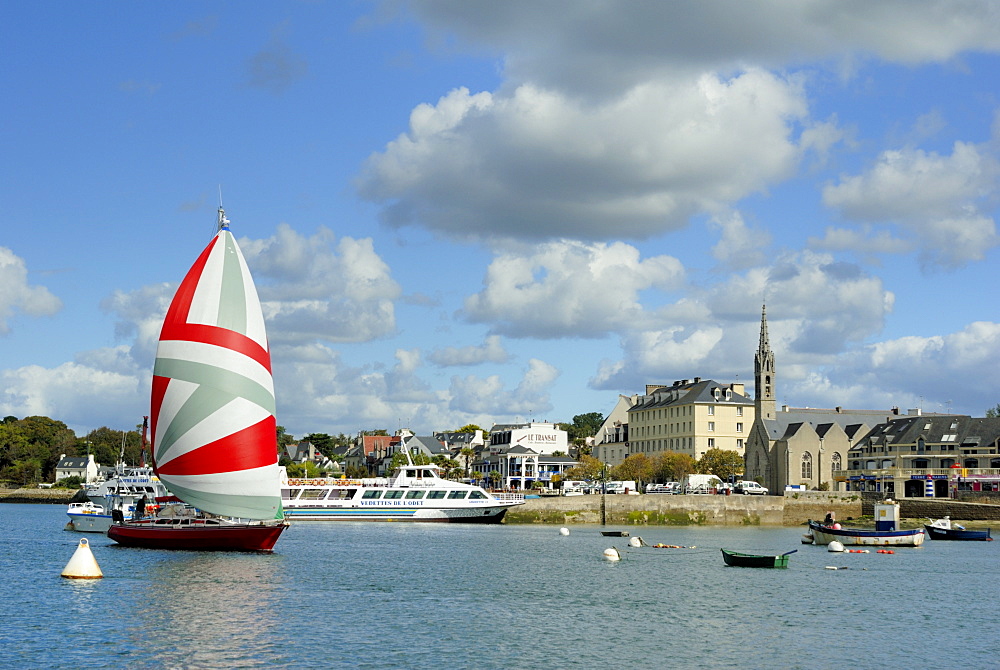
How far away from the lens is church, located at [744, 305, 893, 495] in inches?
5374

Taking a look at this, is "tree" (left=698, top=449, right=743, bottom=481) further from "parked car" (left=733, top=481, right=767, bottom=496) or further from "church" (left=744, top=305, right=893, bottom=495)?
"parked car" (left=733, top=481, right=767, bottom=496)

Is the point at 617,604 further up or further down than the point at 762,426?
further down

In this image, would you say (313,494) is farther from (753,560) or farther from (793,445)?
(793,445)

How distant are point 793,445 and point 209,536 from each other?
9823cm

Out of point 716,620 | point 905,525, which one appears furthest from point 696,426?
point 716,620

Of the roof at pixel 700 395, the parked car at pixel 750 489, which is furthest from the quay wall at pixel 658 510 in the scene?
the roof at pixel 700 395

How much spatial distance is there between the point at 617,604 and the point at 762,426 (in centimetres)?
10744

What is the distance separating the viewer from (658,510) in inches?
3878

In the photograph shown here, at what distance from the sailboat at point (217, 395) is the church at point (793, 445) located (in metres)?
97.4

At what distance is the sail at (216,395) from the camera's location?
49812mm

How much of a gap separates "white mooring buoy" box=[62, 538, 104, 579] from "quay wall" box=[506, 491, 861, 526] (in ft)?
183

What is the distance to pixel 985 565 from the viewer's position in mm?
62469

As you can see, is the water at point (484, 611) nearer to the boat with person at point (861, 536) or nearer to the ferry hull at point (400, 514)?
the boat with person at point (861, 536)

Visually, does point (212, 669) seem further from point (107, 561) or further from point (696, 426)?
point (696, 426)
